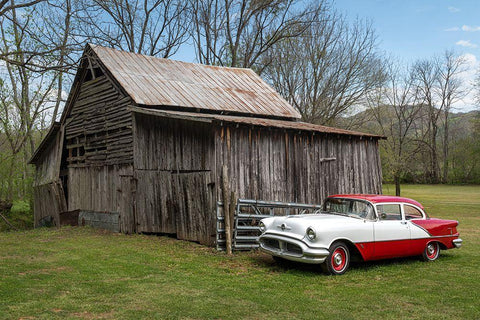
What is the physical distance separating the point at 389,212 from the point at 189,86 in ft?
34.3

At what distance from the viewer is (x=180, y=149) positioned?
13547 mm

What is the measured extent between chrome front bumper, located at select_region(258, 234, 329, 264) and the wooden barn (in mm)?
2814

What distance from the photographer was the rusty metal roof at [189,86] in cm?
1569

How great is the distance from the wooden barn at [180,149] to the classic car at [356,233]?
308 centimetres

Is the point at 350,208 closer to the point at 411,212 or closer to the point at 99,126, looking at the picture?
the point at 411,212

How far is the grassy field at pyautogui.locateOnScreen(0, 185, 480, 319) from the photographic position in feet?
20.3

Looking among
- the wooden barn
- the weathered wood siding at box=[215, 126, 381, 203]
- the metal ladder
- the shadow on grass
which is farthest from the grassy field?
the weathered wood siding at box=[215, 126, 381, 203]

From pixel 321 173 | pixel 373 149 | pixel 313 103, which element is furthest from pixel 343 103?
pixel 321 173

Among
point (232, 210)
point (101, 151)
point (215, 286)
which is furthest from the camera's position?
point (101, 151)

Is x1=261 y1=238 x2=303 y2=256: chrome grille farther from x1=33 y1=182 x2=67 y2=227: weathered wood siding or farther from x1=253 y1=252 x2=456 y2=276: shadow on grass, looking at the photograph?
x1=33 y1=182 x2=67 y2=227: weathered wood siding

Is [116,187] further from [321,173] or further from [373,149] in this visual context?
[373,149]

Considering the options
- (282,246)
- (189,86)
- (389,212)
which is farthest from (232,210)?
(189,86)

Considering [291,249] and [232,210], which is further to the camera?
[232,210]

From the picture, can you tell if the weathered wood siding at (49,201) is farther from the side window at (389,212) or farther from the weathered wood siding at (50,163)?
the side window at (389,212)
